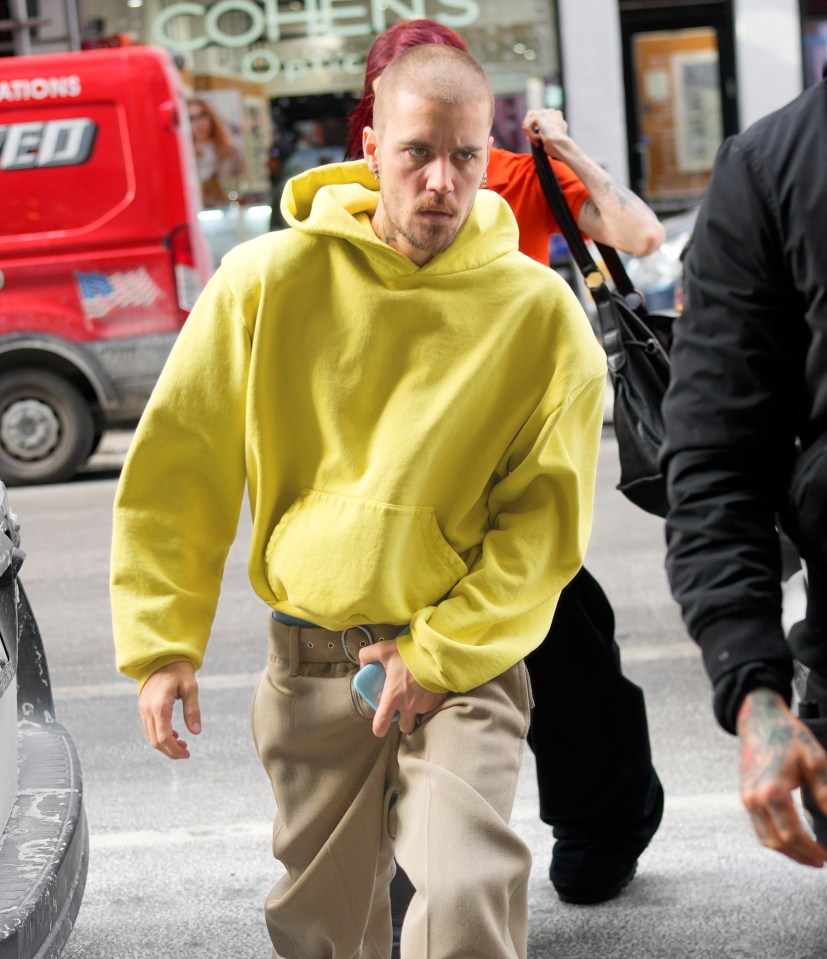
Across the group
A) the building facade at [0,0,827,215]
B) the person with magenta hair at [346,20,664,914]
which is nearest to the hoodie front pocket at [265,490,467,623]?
the person with magenta hair at [346,20,664,914]

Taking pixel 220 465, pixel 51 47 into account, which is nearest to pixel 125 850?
pixel 220 465

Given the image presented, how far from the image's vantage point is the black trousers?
131 inches

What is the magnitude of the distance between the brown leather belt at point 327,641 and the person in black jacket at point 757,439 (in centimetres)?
77

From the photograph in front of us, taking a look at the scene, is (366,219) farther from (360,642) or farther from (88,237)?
(88,237)

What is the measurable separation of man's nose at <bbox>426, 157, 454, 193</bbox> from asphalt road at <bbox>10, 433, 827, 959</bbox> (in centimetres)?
133

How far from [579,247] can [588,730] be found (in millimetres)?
1057

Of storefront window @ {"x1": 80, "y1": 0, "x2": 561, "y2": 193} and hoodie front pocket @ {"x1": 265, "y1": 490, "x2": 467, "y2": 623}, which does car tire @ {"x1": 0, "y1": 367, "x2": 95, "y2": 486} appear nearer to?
storefront window @ {"x1": 80, "y1": 0, "x2": 561, "y2": 193}

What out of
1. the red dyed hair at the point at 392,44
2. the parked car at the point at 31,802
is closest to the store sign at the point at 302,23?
the red dyed hair at the point at 392,44

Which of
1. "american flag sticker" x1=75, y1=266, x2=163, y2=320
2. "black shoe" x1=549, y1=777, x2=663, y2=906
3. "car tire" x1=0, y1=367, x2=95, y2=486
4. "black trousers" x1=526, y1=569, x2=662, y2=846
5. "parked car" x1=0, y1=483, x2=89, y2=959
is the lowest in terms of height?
"car tire" x1=0, y1=367, x2=95, y2=486

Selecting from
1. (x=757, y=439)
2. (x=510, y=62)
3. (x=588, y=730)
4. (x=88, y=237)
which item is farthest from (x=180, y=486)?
(x=510, y=62)

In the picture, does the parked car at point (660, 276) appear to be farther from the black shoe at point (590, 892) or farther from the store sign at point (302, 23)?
the black shoe at point (590, 892)

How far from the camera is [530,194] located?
11.6 ft

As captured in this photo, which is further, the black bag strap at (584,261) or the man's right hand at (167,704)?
the black bag strap at (584,261)

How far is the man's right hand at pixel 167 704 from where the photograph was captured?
2520 mm
